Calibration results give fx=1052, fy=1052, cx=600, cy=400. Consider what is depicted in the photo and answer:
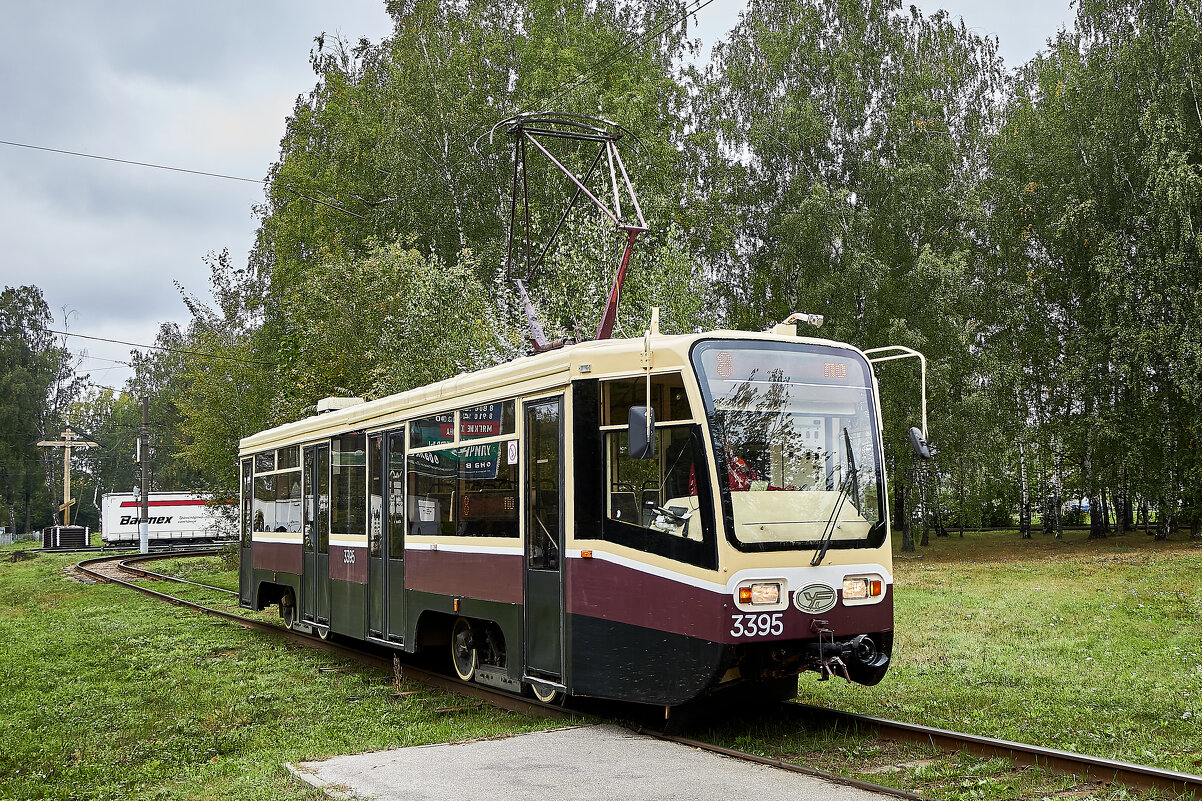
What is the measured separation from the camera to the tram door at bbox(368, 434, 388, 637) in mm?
12250

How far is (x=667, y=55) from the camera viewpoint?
131 feet

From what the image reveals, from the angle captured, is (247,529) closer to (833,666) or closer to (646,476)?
(646,476)

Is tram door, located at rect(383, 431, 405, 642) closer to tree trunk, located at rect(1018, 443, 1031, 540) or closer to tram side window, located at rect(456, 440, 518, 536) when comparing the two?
tram side window, located at rect(456, 440, 518, 536)

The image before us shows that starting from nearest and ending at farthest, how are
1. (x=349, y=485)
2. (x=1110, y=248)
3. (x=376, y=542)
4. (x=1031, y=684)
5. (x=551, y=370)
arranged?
1. (x=551, y=370)
2. (x=1031, y=684)
3. (x=376, y=542)
4. (x=349, y=485)
5. (x=1110, y=248)

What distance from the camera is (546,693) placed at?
943 centimetres

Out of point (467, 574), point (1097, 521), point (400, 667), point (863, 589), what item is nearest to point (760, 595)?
point (863, 589)

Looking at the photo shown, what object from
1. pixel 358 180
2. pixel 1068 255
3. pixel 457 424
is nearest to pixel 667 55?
pixel 358 180

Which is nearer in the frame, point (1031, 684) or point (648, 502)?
point (648, 502)

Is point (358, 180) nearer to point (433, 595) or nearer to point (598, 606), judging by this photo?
point (433, 595)

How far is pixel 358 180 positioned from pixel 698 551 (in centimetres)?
3189

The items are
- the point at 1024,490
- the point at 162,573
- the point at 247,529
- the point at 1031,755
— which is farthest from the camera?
the point at 1024,490

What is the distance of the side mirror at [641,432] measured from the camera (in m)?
7.61

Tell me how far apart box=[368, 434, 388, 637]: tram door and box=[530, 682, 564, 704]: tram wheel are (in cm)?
322

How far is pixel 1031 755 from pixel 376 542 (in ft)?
25.3
